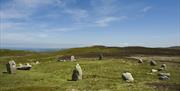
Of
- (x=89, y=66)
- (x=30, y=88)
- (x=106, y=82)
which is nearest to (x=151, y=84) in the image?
(x=106, y=82)

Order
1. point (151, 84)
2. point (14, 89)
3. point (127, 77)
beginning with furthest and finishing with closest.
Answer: point (127, 77)
point (151, 84)
point (14, 89)

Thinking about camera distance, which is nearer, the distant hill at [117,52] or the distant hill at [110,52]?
the distant hill at [117,52]

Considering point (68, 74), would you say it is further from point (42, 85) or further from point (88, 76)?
point (42, 85)

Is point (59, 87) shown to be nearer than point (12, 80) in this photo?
Yes

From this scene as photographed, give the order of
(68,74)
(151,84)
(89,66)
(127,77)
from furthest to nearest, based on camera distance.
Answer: (89,66) → (68,74) → (127,77) → (151,84)

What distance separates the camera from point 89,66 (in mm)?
60031

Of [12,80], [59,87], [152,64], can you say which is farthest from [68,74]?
[152,64]

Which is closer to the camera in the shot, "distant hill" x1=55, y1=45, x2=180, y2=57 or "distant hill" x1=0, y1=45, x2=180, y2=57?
"distant hill" x1=55, y1=45, x2=180, y2=57

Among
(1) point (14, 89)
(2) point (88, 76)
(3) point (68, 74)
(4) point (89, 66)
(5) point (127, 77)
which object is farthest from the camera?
(4) point (89, 66)

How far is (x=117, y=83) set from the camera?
39156 mm

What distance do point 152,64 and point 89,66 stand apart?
42.5 ft

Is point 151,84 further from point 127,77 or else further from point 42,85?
point 42,85

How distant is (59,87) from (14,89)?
5.09 m

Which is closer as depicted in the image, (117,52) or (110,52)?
(117,52)
